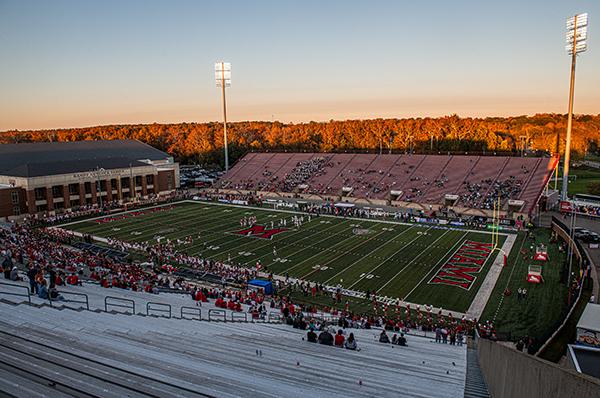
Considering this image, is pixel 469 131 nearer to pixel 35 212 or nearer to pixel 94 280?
pixel 35 212

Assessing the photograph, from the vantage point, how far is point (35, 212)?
40.6m

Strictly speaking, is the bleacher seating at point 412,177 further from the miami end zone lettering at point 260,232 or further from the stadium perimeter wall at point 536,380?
the stadium perimeter wall at point 536,380

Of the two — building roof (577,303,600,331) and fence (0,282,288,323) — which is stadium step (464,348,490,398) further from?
fence (0,282,288,323)

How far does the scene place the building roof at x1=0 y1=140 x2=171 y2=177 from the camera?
142 ft

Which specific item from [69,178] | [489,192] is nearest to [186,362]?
[489,192]

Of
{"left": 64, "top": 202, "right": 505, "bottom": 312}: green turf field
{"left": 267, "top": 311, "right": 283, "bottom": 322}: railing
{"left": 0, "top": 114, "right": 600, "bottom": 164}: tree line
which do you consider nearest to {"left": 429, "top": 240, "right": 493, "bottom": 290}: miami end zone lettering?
{"left": 64, "top": 202, "right": 505, "bottom": 312}: green turf field

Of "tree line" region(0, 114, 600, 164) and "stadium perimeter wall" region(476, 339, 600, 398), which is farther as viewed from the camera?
"tree line" region(0, 114, 600, 164)

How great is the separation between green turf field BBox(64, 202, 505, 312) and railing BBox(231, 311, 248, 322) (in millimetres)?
8259

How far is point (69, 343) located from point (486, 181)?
4135 centimetres

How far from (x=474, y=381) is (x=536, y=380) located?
239 inches

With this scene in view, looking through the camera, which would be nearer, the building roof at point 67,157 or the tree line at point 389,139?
the building roof at point 67,157

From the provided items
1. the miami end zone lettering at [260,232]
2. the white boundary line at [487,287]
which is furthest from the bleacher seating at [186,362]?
the miami end zone lettering at [260,232]

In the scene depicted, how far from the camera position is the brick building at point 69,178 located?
132 feet

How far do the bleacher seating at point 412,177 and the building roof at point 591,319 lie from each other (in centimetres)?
2318
